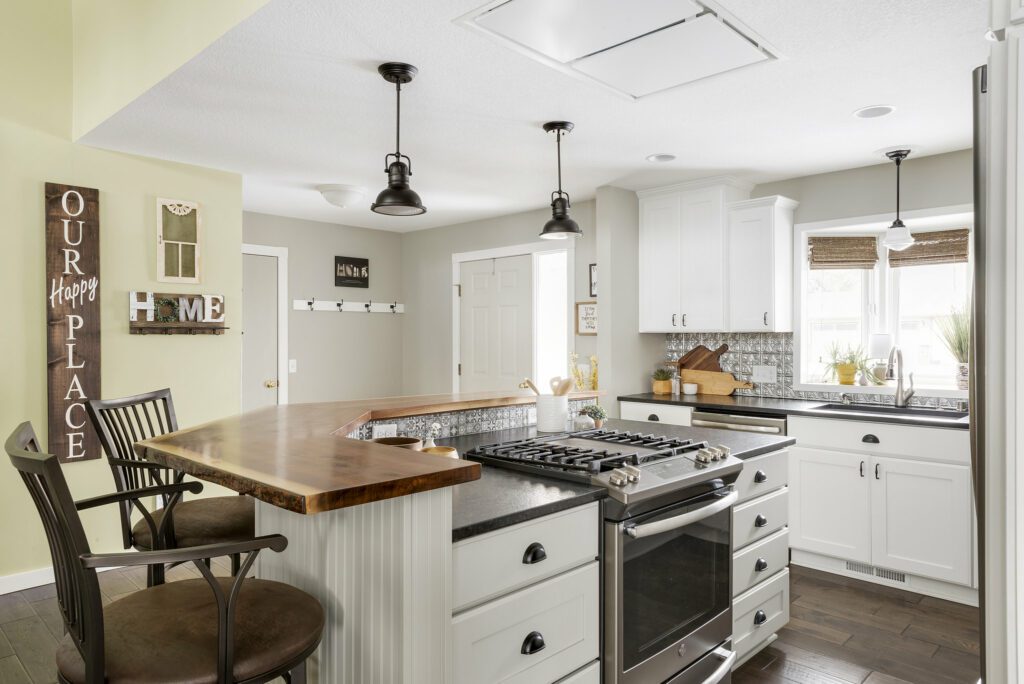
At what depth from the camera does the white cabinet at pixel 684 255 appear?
4379mm

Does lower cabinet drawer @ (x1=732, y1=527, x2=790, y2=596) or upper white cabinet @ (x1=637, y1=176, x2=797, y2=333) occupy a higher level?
upper white cabinet @ (x1=637, y1=176, x2=797, y2=333)

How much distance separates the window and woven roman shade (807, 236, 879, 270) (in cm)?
2

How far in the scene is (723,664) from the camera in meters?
2.30

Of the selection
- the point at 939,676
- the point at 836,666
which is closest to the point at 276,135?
the point at 836,666

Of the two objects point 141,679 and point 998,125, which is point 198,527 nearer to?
point 141,679

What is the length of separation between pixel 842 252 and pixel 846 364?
29.6 inches

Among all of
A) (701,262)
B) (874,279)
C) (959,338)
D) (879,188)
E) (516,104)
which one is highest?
(516,104)

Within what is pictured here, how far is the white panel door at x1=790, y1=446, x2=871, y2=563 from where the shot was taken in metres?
3.53

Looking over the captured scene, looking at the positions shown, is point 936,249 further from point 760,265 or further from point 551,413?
point 551,413

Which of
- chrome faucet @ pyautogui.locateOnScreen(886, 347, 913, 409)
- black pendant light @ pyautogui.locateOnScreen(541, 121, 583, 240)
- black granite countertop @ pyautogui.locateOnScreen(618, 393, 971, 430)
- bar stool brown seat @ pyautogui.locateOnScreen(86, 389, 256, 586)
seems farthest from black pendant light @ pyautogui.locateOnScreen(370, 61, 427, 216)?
chrome faucet @ pyautogui.locateOnScreen(886, 347, 913, 409)

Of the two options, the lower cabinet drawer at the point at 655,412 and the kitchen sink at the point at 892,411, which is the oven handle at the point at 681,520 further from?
the lower cabinet drawer at the point at 655,412

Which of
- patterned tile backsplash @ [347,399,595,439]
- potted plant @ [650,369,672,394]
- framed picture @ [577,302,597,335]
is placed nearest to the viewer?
patterned tile backsplash @ [347,399,595,439]

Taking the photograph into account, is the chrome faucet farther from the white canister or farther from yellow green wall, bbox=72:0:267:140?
yellow green wall, bbox=72:0:267:140

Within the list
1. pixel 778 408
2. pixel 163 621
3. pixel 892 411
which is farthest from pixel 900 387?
pixel 163 621
